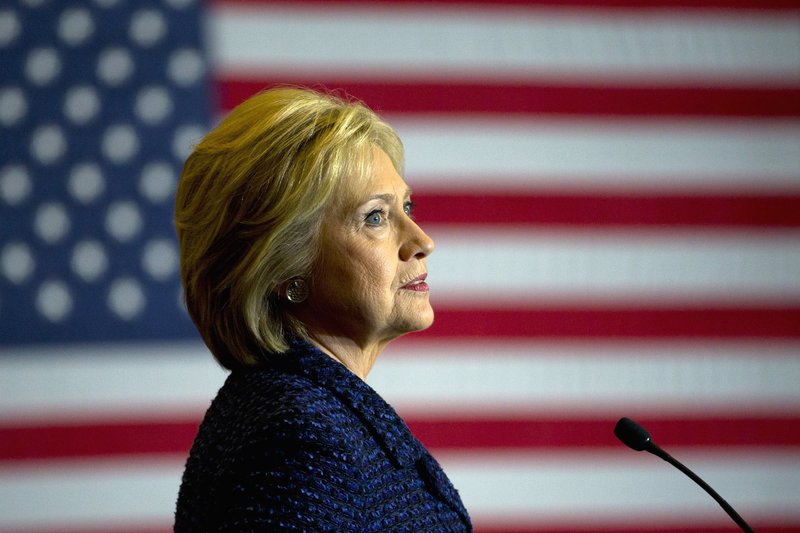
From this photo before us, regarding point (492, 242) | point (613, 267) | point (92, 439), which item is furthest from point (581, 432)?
point (92, 439)

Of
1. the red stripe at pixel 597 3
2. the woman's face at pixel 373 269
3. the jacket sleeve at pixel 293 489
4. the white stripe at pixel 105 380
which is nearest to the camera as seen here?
the jacket sleeve at pixel 293 489

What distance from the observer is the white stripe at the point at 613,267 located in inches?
107

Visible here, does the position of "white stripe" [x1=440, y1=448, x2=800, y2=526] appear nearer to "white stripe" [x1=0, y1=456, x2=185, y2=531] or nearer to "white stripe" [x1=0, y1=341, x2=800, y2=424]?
"white stripe" [x1=0, y1=341, x2=800, y2=424]

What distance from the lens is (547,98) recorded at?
276 cm

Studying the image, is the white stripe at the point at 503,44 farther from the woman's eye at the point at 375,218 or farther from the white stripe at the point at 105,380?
the woman's eye at the point at 375,218

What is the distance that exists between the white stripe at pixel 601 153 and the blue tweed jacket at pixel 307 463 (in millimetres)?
1537

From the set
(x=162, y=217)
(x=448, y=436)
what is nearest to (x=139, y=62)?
(x=162, y=217)

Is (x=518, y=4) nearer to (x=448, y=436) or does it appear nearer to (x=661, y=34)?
(x=661, y=34)

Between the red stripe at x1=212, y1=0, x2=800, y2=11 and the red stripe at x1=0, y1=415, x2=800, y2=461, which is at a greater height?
the red stripe at x1=212, y1=0, x2=800, y2=11

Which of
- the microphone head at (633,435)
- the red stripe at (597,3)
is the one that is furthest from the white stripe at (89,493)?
the microphone head at (633,435)

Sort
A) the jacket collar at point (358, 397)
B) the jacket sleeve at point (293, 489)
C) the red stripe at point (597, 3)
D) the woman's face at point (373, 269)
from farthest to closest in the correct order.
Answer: the red stripe at point (597, 3)
the woman's face at point (373, 269)
the jacket collar at point (358, 397)
the jacket sleeve at point (293, 489)

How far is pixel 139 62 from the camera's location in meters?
2.62

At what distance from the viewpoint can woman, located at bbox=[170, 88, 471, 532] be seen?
1079mm

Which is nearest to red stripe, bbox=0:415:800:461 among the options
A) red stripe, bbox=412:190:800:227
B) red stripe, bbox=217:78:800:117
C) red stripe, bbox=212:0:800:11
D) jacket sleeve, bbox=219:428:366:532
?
red stripe, bbox=412:190:800:227
